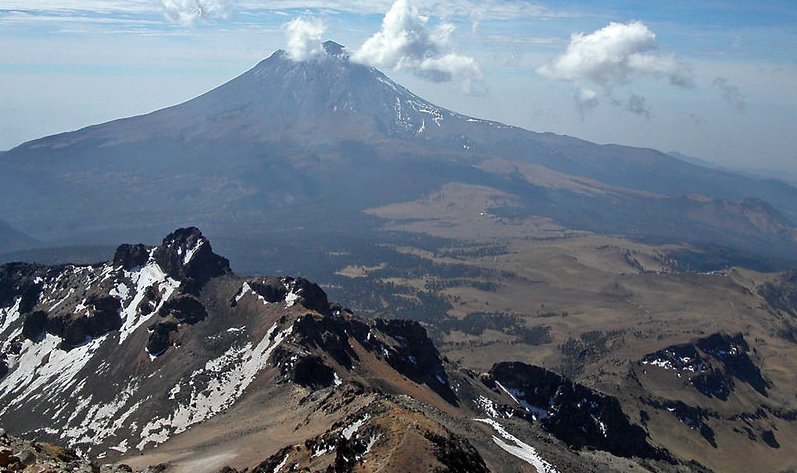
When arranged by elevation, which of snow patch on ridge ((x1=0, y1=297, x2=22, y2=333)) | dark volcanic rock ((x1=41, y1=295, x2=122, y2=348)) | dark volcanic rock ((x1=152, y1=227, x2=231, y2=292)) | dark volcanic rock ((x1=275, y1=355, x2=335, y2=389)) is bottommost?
snow patch on ridge ((x1=0, y1=297, x2=22, y2=333))

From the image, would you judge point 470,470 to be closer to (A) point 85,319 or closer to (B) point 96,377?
(B) point 96,377

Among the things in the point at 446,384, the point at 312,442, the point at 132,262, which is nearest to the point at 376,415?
the point at 312,442

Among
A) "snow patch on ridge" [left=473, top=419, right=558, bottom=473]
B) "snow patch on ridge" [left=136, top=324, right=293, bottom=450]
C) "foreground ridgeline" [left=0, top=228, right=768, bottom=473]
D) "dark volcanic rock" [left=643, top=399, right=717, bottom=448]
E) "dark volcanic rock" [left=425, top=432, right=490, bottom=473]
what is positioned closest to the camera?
"dark volcanic rock" [left=425, top=432, right=490, bottom=473]

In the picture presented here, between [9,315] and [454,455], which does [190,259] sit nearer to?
[9,315]

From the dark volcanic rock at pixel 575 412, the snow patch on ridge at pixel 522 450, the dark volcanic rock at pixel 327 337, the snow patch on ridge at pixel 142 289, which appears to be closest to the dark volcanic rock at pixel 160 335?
the snow patch on ridge at pixel 142 289

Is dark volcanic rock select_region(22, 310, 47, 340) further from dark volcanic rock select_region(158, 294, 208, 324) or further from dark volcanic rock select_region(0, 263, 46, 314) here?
dark volcanic rock select_region(158, 294, 208, 324)

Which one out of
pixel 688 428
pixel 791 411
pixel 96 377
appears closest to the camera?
pixel 96 377

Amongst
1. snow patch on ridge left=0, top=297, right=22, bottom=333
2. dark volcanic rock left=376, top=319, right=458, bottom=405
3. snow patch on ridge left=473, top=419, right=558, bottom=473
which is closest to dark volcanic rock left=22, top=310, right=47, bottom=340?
snow patch on ridge left=0, top=297, right=22, bottom=333
